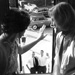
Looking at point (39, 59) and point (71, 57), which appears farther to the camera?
point (39, 59)

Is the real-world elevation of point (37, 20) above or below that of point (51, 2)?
below

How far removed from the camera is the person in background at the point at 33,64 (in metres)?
2.04

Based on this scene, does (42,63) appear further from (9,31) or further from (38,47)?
(9,31)

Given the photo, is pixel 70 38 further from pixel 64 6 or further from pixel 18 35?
pixel 18 35

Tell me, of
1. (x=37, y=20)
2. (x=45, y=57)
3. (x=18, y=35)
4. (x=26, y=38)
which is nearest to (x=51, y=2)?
(x=37, y=20)

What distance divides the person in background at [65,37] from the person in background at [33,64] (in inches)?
33.0

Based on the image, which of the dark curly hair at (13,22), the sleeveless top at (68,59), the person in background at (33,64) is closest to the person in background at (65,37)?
the sleeveless top at (68,59)

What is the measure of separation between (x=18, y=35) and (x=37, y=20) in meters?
0.77

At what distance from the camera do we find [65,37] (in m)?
1.22

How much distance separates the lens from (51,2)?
1.88m

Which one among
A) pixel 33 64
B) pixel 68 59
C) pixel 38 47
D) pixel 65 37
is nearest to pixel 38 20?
Result: pixel 38 47

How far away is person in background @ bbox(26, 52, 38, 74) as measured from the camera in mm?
2043

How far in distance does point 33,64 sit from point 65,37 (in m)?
0.94

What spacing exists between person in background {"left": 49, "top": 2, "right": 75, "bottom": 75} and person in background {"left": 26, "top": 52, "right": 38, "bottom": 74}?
0.84 metres
